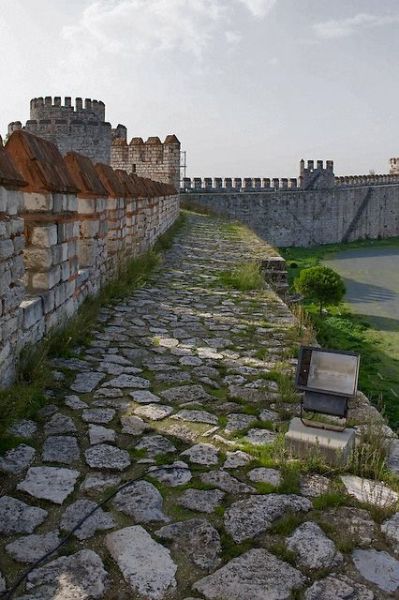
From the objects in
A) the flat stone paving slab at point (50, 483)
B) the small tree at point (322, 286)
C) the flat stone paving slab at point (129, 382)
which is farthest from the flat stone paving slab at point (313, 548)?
the small tree at point (322, 286)

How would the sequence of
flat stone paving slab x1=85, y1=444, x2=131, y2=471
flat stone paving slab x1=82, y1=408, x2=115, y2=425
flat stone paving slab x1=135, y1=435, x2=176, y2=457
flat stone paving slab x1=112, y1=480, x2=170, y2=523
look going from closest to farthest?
flat stone paving slab x1=112, y1=480, x2=170, y2=523 → flat stone paving slab x1=85, y1=444, x2=131, y2=471 → flat stone paving slab x1=135, y1=435, x2=176, y2=457 → flat stone paving slab x1=82, y1=408, x2=115, y2=425

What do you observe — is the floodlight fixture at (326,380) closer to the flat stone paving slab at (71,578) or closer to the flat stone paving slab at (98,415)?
the flat stone paving slab at (98,415)

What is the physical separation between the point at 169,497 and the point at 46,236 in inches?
105

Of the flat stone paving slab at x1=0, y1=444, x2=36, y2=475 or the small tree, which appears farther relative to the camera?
the small tree

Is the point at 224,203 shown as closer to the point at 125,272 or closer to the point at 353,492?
the point at 125,272

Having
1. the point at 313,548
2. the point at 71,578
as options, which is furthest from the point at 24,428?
the point at 313,548

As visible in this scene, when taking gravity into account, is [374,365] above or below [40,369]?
below

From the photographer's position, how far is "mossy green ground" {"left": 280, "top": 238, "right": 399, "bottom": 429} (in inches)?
338

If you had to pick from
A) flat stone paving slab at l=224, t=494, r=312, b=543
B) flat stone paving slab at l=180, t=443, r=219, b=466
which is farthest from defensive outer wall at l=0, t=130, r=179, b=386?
flat stone paving slab at l=224, t=494, r=312, b=543

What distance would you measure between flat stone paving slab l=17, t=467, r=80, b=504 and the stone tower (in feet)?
69.8

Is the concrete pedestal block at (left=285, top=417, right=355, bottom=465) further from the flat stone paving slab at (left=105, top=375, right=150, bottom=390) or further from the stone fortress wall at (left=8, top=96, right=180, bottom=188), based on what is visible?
the stone fortress wall at (left=8, top=96, right=180, bottom=188)

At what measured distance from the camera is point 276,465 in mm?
2848

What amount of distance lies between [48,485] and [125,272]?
211 inches

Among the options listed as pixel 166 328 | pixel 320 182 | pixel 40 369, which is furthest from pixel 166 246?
pixel 320 182
